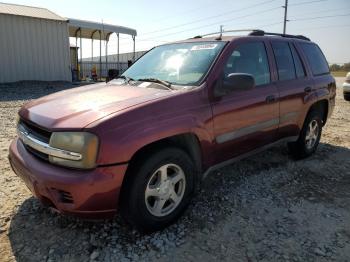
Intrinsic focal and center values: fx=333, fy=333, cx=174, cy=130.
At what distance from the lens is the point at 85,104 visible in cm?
295

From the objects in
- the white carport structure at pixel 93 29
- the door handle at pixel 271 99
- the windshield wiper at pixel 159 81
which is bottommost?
the door handle at pixel 271 99

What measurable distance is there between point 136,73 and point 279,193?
7.28 feet

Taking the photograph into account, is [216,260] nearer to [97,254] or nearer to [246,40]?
[97,254]

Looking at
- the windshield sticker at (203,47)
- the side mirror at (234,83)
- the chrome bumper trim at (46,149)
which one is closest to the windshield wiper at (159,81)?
the side mirror at (234,83)

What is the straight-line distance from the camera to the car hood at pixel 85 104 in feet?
8.60

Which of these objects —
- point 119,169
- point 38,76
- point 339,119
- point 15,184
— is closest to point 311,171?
point 119,169

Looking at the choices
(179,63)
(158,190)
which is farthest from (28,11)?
(158,190)

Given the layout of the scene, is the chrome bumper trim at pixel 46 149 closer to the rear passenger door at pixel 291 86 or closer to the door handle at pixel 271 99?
the door handle at pixel 271 99

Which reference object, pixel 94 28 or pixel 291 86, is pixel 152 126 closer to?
pixel 291 86

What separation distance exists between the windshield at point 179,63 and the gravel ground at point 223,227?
4.46 feet

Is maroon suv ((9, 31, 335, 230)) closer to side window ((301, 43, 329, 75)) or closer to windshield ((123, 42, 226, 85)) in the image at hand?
windshield ((123, 42, 226, 85))

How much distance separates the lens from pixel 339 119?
835 centimetres

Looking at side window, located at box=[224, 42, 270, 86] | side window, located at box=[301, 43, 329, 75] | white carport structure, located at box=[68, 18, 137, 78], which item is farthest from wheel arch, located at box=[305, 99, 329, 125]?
white carport structure, located at box=[68, 18, 137, 78]

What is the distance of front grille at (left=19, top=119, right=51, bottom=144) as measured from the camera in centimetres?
270
